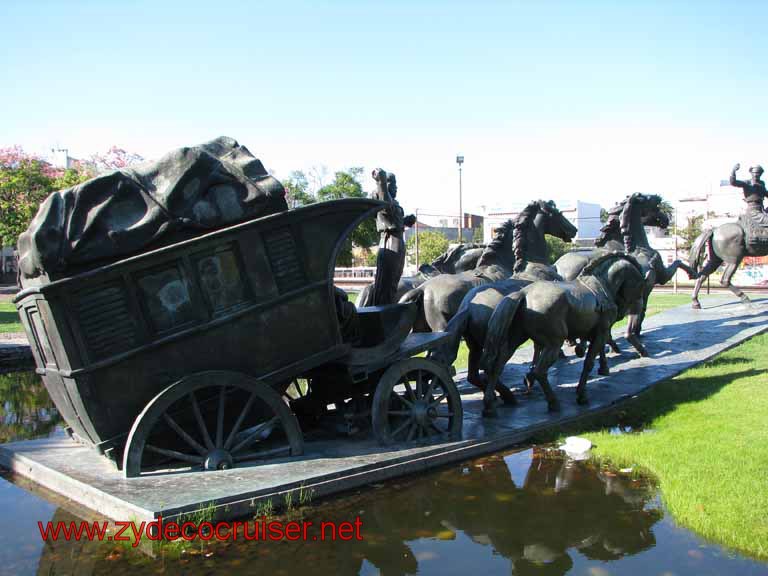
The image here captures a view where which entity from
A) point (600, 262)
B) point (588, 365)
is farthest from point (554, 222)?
point (588, 365)

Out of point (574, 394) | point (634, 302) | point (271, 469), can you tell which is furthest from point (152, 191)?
point (634, 302)

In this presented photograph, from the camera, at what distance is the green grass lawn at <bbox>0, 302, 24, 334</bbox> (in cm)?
1797

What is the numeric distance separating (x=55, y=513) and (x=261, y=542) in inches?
73.0

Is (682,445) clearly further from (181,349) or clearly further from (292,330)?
(181,349)

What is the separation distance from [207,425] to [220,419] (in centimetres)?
42

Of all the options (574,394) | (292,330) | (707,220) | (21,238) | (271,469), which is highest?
(21,238)

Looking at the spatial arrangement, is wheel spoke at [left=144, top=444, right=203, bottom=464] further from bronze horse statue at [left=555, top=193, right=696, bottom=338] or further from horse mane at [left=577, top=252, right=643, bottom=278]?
bronze horse statue at [left=555, top=193, right=696, bottom=338]

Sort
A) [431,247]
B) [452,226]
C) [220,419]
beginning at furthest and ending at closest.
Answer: [452,226]
[431,247]
[220,419]

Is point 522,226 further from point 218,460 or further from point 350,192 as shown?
point 350,192

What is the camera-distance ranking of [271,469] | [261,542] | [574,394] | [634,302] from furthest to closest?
[634,302], [574,394], [271,469], [261,542]

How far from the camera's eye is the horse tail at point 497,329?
7.67 m

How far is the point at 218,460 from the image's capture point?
566 centimetres

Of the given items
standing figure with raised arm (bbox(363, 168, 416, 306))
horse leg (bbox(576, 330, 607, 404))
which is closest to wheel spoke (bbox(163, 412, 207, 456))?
standing figure with raised arm (bbox(363, 168, 416, 306))

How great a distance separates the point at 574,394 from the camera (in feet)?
30.3
